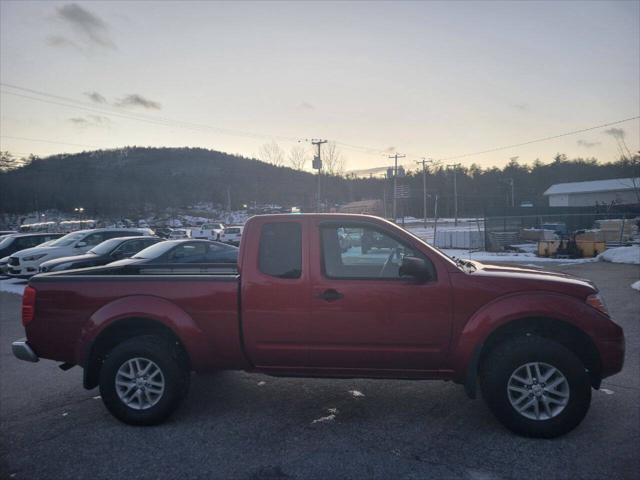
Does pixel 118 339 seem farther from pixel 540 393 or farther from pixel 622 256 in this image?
pixel 622 256

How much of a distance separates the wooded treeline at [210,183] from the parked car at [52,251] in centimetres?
2549

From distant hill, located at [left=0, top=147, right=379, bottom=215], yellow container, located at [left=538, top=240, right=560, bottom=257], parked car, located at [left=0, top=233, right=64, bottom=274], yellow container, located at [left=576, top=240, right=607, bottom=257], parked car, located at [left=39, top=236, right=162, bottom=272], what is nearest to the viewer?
parked car, located at [left=39, top=236, right=162, bottom=272]

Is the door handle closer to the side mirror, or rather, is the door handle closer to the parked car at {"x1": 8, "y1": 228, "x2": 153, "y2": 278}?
the side mirror

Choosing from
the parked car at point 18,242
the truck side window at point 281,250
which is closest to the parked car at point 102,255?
the parked car at point 18,242

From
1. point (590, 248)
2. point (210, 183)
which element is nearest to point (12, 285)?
point (590, 248)

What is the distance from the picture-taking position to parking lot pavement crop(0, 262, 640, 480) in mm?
3242

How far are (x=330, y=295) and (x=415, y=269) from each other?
77 centimetres

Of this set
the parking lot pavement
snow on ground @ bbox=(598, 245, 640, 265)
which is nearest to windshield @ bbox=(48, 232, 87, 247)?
the parking lot pavement

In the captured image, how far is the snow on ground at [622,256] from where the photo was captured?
18.2 meters

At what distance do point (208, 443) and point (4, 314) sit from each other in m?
8.27

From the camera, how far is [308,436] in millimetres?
3732

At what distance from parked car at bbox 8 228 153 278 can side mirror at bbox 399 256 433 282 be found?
13867mm

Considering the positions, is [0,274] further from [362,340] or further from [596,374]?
[596,374]

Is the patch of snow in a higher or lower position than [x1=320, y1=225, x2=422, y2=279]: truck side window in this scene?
lower
